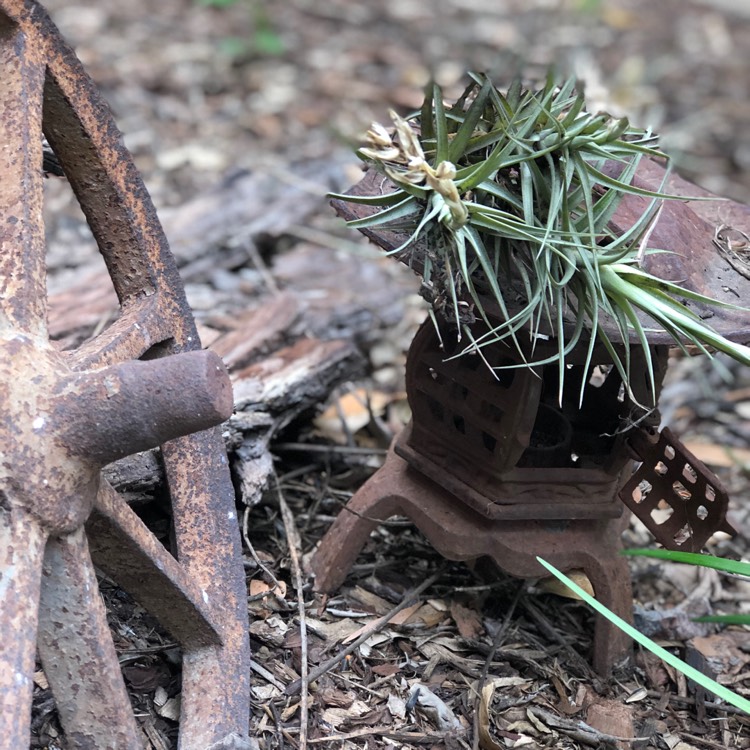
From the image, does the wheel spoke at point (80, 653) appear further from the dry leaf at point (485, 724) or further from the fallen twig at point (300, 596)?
the dry leaf at point (485, 724)

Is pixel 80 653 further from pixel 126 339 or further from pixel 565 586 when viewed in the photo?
pixel 565 586

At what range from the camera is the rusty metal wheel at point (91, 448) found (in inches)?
42.6

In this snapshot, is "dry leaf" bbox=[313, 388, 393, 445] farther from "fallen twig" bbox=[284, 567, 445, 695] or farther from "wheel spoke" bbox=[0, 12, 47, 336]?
"wheel spoke" bbox=[0, 12, 47, 336]

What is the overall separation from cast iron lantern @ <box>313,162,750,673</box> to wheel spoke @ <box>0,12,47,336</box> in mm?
447

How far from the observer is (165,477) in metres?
1.55

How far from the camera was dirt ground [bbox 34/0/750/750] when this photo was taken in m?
1.53

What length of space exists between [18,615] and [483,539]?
82cm

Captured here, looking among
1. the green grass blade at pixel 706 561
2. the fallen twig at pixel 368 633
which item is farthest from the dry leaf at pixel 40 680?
the green grass blade at pixel 706 561

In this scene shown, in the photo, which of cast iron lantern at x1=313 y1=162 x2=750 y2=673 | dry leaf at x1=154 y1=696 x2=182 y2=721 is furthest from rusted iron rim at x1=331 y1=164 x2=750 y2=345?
dry leaf at x1=154 y1=696 x2=182 y2=721

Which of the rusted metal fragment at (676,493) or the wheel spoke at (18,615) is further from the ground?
the rusted metal fragment at (676,493)

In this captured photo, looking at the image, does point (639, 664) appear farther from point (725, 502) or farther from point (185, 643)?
point (185, 643)

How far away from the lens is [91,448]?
1.12m

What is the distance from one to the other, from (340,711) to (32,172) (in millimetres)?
925

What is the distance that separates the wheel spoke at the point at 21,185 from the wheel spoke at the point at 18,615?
25cm
